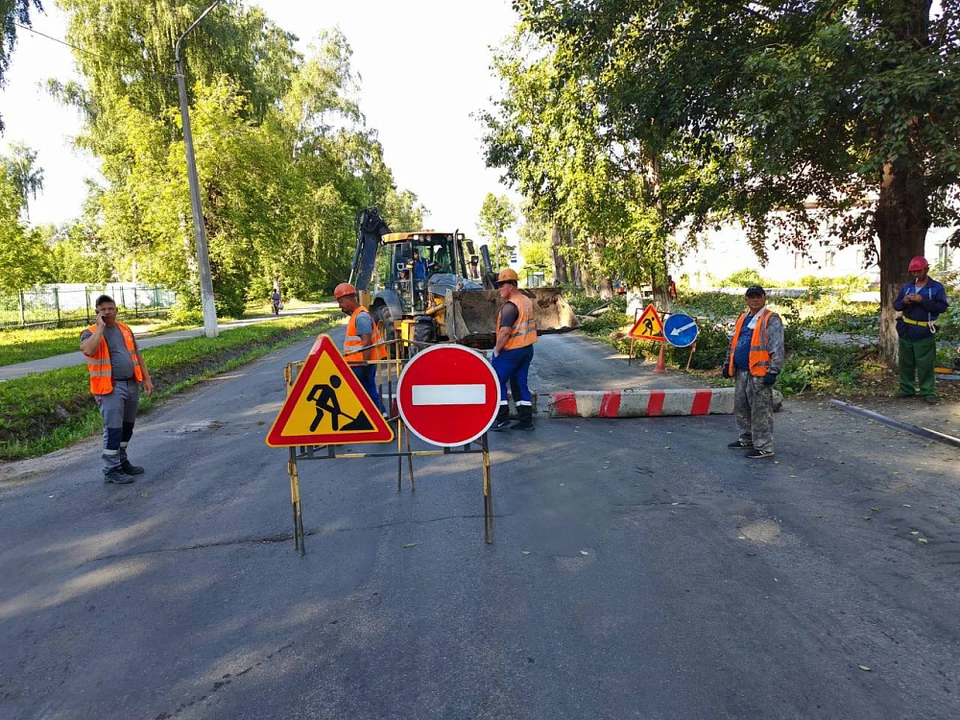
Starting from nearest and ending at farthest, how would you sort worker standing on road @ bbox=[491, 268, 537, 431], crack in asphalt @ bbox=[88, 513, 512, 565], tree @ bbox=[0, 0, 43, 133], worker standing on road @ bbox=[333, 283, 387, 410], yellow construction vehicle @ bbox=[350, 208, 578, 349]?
crack in asphalt @ bbox=[88, 513, 512, 565] → worker standing on road @ bbox=[333, 283, 387, 410] → worker standing on road @ bbox=[491, 268, 537, 431] → yellow construction vehicle @ bbox=[350, 208, 578, 349] → tree @ bbox=[0, 0, 43, 133]

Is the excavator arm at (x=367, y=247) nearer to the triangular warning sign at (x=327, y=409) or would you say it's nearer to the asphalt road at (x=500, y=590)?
the asphalt road at (x=500, y=590)

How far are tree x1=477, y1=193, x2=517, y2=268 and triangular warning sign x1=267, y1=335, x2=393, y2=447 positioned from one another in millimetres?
63813

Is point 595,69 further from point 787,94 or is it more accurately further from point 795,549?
point 795,549

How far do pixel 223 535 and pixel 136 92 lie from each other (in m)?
30.7

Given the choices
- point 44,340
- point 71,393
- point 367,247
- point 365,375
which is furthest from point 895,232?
point 44,340

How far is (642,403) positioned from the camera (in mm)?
8930

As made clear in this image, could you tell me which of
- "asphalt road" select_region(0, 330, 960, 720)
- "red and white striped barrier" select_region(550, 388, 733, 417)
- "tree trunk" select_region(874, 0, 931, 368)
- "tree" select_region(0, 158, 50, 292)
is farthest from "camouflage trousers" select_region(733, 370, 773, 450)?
"tree" select_region(0, 158, 50, 292)

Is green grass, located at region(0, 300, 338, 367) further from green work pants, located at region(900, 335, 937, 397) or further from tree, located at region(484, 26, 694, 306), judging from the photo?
green work pants, located at region(900, 335, 937, 397)

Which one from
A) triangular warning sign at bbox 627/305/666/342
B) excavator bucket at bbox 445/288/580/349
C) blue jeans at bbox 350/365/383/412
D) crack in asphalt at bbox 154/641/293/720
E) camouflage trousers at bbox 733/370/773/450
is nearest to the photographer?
crack in asphalt at bbox 154/641/293/720

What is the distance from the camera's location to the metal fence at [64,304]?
2495cm

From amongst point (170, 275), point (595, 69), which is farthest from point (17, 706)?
point (170, 275)

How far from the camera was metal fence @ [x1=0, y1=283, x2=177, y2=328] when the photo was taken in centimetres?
2495

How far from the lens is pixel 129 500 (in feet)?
20.0

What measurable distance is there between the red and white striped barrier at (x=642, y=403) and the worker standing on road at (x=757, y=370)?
1748mm
